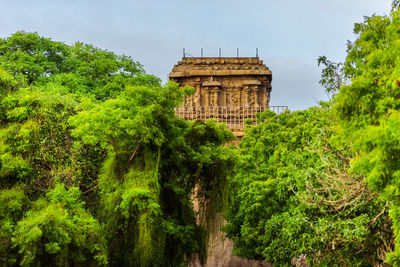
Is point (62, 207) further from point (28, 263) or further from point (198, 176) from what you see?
point (198, 176)

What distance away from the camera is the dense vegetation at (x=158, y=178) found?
1320cm

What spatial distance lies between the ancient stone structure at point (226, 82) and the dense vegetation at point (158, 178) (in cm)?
1992

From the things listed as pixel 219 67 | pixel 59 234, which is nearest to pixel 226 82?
pixel 219 67

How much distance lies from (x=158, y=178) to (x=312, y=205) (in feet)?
14.9

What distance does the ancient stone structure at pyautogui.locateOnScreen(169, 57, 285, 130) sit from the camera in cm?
4131

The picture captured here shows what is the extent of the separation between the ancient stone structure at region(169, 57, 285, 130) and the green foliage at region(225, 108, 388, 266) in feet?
56.9

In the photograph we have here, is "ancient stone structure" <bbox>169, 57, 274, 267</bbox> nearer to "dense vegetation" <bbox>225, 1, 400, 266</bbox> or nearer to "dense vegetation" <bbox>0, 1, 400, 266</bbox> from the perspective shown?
"dense vegetation" <bbox>225, 1, 400, 266</bbox>

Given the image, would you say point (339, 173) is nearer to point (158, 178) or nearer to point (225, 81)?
point (158, 178)

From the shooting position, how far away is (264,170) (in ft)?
78.1

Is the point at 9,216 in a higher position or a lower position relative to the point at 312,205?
lower

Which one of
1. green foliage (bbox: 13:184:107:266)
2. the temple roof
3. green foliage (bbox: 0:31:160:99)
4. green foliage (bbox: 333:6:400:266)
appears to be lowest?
green foliage (bbox: 13:184:107:266)

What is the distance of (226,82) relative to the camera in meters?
42.2

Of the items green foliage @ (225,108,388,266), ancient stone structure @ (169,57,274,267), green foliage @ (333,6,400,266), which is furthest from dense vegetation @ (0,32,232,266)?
ancient stone structure @ (169,57,274,267)

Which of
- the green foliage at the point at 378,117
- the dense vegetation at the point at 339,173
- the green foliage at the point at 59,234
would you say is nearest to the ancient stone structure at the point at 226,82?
the dense vegetation at the point at 339,173
